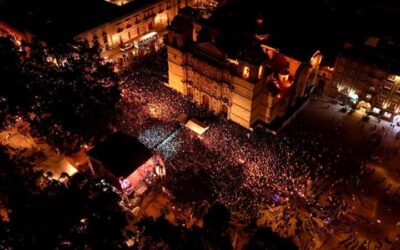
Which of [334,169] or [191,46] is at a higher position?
[191,46]

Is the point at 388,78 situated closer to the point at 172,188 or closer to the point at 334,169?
the point at 334,169

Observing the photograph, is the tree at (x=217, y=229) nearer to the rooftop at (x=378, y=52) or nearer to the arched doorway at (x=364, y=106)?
the rooftop at (x=378, y=52)

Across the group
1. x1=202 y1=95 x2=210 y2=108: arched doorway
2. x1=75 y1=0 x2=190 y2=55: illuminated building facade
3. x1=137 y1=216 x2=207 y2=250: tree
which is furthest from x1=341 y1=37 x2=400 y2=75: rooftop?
x1=137 y1=216 x2=207 y2=250: tree

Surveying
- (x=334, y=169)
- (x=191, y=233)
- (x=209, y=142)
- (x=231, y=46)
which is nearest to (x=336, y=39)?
(x=231, y=46)

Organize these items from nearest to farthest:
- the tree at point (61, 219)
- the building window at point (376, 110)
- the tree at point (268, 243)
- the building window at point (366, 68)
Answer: the tree at point (268, 243) < the tree at point (61, 219) < the building window at point (366, 68) < the building window at point (376, 110)

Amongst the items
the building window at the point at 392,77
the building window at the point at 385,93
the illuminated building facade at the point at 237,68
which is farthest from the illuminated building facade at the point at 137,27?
the building window at the point at 392,77

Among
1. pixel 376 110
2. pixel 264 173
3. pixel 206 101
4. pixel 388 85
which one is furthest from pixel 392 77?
pixel 206 101

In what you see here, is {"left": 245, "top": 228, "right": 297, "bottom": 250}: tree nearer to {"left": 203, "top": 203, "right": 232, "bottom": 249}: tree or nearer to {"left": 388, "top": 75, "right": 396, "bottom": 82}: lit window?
{"left": 203, "top": 203, "right": 232, "bottom": 249}: tree
